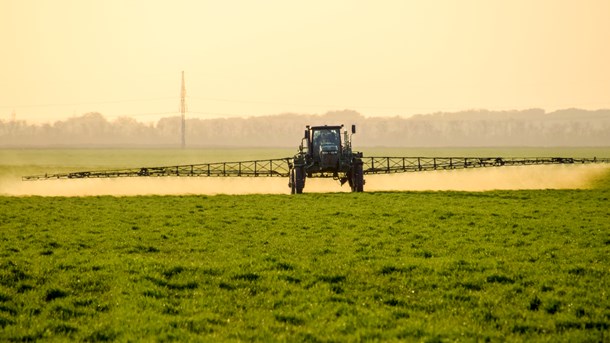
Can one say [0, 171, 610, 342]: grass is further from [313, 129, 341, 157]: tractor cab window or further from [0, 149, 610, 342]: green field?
[313, 129, 341, 157]: tractor cab window

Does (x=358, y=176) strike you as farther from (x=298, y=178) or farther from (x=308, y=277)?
(x=308, y=277)

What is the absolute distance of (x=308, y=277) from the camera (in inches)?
553

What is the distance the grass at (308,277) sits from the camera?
1033 centimetres

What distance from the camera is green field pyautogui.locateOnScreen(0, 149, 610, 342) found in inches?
406

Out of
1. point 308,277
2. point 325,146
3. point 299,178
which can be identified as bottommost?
point 308,277

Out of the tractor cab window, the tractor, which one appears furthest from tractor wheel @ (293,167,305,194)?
the tractor cab window

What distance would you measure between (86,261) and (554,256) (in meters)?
12.8

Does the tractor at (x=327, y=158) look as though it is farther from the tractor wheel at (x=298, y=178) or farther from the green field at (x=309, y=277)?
the green field at (x=309, y=277)

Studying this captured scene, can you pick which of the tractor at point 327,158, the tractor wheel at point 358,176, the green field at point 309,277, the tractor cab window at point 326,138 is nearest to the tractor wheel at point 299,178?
the tractor at point 327,158

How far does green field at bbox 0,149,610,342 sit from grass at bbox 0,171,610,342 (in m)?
0.04

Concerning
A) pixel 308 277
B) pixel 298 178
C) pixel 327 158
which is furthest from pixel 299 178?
pixel 308 277

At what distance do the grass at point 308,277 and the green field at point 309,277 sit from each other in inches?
1.6

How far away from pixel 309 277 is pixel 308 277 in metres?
0.02

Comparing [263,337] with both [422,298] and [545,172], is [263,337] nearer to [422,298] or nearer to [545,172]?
[422,298]
